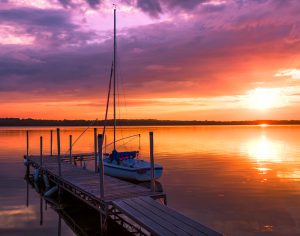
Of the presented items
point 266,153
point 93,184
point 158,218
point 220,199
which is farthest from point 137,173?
point 266,153

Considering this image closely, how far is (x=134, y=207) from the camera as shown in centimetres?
1223

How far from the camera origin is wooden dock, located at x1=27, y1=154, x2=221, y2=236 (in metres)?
10.1

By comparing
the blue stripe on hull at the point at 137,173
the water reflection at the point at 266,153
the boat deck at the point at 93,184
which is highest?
the boat deck at the point at 93,184

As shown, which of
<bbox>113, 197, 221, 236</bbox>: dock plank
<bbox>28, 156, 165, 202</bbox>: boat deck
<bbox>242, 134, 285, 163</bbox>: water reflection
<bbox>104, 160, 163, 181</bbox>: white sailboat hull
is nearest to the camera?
<bbox>113, 197, 221, 236</bbox>: dock plank

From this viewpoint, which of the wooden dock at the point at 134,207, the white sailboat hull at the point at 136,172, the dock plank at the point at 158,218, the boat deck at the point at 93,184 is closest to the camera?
the dock plank at the point at 158,218

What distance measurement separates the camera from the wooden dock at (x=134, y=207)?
10.1 metres

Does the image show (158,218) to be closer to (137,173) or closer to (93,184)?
(93,184)

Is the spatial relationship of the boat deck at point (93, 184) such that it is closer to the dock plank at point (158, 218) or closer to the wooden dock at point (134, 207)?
the wooden dock at point (134, 207)

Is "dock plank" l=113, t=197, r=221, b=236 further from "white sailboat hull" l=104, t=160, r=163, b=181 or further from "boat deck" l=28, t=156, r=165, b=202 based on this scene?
"white sailboat hull" l=104, t=160, r=163, b=181

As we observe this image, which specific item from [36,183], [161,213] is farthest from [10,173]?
[161,213]

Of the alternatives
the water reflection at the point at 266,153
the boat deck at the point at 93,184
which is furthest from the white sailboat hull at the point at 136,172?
the water reflection at the point at 266,153

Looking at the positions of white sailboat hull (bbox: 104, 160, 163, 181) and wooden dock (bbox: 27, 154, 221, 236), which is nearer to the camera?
wooden dock (bbox: 27, 154, 221, 236)

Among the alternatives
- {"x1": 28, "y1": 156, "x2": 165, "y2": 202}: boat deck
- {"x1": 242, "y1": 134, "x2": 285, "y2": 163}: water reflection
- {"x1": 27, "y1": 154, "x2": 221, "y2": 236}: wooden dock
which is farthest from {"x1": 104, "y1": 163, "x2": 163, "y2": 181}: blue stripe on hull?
{"x1": 242, "y1": 134, "x2": 285, "y2": 163}: water reflection

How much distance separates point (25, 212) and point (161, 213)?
364 inches
